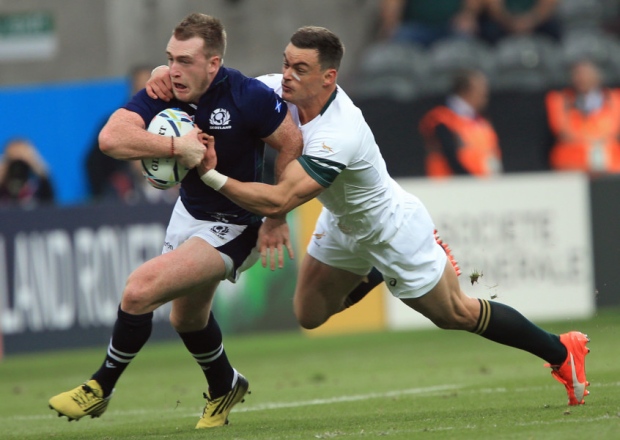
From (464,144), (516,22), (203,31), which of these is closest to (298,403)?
(203,31)

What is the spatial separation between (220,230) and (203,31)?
1158 mm

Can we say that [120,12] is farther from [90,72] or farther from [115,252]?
[115,252]

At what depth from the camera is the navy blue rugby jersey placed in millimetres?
7254

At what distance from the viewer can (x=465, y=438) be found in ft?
21.0

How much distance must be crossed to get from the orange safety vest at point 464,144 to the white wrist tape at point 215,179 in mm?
8595

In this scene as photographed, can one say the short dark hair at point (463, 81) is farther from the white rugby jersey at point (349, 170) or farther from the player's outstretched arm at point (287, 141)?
the player's outstretched arm at point (287, 141)

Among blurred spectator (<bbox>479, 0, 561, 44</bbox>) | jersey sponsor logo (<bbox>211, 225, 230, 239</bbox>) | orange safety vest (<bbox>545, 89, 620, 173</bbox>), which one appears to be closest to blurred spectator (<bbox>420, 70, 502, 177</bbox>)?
orange safety vest (<bbox>545, 89, 620, 173</bbox>)

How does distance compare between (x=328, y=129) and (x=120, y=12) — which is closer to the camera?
(x=328, y=129)

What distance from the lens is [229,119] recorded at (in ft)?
23.9

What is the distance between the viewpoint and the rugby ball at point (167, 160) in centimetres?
704

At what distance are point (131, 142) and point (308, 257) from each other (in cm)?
157

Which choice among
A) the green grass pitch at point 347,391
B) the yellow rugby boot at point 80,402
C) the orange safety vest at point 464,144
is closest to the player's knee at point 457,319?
the green grass pitch at point 347,391

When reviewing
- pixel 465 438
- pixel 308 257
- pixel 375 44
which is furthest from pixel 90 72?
pixel 465 438

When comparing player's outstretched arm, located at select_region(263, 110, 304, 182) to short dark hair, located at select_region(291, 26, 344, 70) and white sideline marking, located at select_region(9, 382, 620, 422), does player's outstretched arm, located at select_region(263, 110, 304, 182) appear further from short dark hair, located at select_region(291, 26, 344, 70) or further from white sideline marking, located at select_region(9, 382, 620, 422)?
white sideline marking, located at select_region(9, 382, 620, 422)
